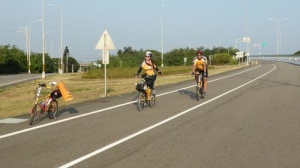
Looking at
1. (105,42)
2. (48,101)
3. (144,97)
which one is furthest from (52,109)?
(105,42)

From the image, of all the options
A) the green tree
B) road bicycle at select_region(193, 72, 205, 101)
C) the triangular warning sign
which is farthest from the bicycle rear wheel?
the green tree

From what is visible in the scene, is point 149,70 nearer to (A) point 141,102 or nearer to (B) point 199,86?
(A) point 141,102

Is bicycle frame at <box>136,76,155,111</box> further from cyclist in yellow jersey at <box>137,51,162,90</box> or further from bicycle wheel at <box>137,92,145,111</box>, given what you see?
cyclist in yellow jersey at <box>137,51,162,90</box>

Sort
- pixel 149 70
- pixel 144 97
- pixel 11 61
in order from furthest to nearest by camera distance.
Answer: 1. pixel 11 61
2. pixel 149 70
3. pixel 144 97

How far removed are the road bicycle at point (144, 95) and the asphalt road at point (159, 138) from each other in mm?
308

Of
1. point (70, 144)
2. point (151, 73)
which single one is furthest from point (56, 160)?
point (151, 73)

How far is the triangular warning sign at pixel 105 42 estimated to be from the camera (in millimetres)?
19984

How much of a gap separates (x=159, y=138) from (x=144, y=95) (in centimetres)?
533

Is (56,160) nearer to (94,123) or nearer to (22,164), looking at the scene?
(22,164)

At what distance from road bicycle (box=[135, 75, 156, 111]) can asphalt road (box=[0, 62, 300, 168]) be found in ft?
1.01

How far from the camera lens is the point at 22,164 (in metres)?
6.81

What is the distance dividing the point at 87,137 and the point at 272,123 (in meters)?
4.84

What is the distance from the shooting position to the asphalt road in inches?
275

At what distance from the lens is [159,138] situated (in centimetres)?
894
